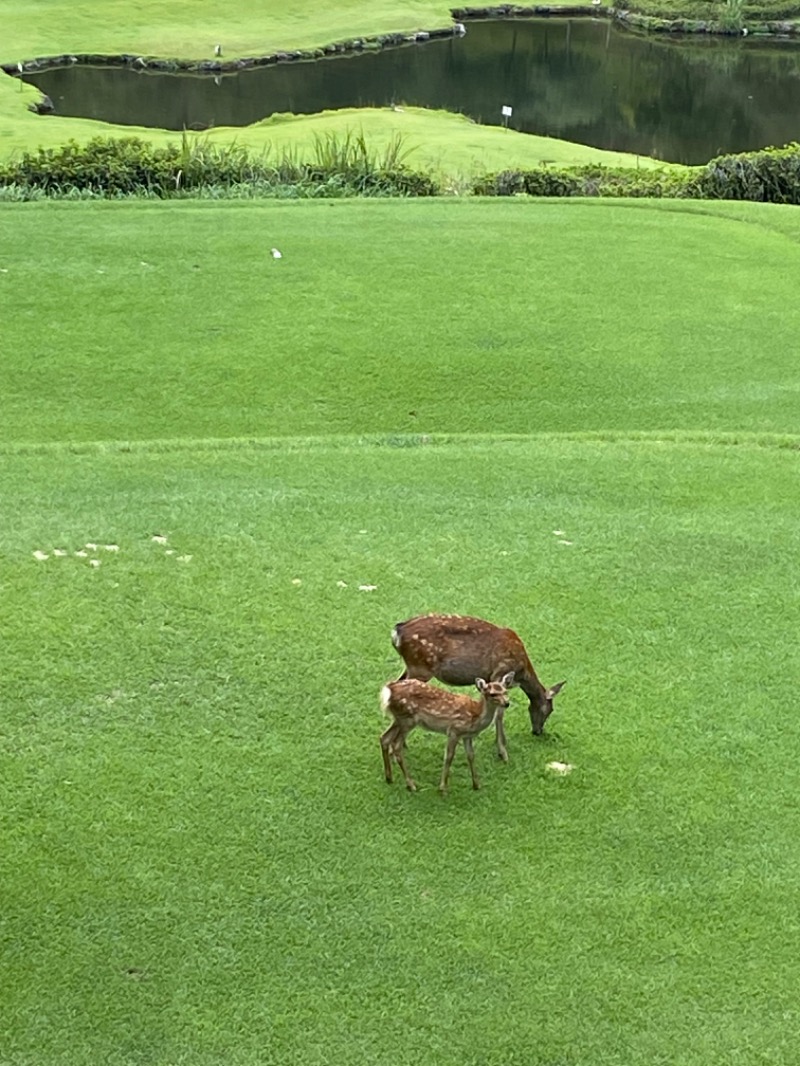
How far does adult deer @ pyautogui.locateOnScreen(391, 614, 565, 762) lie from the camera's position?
526 centimetres

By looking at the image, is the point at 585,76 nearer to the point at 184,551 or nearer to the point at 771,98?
the point at 771,98

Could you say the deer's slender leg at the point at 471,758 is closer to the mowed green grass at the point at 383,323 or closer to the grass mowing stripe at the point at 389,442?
the grass mowing stripe at the point at 389,442

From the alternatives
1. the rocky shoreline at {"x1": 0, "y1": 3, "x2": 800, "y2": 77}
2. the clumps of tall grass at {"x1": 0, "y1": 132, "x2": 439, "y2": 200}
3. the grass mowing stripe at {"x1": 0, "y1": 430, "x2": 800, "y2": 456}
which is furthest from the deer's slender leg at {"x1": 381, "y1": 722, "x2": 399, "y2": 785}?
the rocky shoreline at {"x1": 0, "y1": 3, "x2": 800, "y2": 77}

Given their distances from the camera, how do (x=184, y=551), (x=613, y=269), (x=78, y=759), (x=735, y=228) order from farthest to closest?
(x=735, y=228) → (x=613, y=269) → (x=184, y=551) → (x=78, y=759)

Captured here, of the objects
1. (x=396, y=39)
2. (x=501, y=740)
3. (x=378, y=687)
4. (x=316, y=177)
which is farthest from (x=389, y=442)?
(x=396, y=39)

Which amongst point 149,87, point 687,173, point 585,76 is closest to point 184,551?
point 687,173

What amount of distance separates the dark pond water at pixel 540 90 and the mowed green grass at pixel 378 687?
27.2 m

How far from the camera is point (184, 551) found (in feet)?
24.3

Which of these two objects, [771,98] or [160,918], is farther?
[771,98]

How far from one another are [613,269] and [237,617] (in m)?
9.06

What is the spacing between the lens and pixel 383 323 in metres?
12.6

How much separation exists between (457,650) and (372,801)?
0.68 m

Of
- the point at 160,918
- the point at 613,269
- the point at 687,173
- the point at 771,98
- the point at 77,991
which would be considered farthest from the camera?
the point at 771,98

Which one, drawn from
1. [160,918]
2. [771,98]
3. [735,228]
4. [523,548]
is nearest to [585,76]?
[771,98]
